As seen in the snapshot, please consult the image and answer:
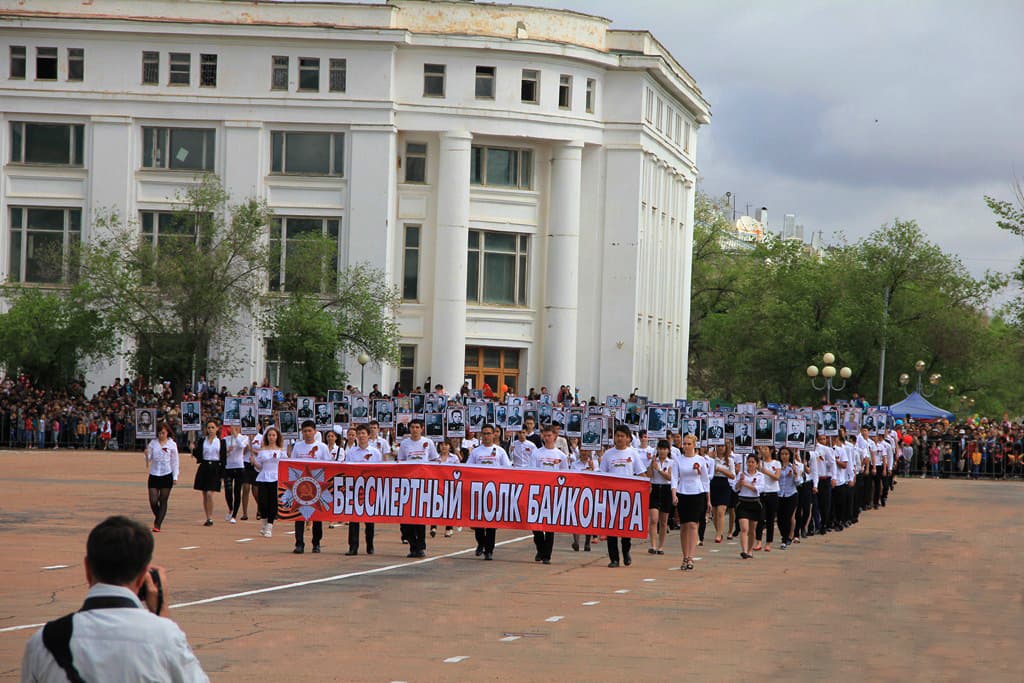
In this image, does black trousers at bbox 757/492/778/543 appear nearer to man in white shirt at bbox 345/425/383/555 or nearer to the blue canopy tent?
man in white shirt at bbox 345/425/383/555

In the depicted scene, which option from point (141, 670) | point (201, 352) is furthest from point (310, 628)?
point (201, 352)

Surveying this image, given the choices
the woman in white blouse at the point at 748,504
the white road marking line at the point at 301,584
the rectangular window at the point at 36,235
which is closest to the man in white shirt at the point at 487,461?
the white road marking line at the point at 301,584

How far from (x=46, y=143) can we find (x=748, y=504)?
45441mm

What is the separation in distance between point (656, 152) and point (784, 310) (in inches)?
522

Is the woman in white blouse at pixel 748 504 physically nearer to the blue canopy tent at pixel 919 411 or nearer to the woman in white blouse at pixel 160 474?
the woman in white blouse at pixel 160 474

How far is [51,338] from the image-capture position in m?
55.0

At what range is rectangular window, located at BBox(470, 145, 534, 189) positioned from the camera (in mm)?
65312

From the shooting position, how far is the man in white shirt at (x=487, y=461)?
22.8 meters

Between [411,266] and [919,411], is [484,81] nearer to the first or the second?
[411,266]

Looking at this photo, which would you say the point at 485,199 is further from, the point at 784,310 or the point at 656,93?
the point at 784,310

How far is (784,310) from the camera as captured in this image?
80.2 metres

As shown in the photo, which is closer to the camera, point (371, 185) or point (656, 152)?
point (371, 185)

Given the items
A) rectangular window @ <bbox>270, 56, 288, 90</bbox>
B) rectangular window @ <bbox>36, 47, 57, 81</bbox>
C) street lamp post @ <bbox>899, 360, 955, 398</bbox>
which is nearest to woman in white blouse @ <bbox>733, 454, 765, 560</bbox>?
rectangular window @ <bbox>270, 56, 288, 90</bbox>

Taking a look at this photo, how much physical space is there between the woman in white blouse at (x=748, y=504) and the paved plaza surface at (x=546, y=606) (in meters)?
0.47
